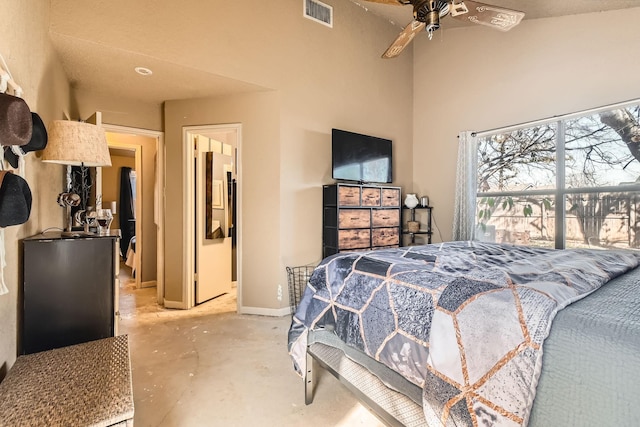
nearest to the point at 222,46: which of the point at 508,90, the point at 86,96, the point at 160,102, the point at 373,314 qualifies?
the point at 160,102

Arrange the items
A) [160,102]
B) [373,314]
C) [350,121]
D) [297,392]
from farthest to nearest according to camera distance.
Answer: [350,121], [160,102], [297,392], [373,314]

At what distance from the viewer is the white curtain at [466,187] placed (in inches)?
147

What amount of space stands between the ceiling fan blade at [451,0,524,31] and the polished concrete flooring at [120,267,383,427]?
2.68 m

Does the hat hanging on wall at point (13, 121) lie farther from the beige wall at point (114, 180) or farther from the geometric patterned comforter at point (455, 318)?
the beige wall at point (114, 180)

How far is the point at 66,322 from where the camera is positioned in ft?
5.42

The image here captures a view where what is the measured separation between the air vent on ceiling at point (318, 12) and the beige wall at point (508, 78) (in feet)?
5.15

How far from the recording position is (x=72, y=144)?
5.90ft

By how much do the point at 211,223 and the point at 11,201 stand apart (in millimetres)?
2510

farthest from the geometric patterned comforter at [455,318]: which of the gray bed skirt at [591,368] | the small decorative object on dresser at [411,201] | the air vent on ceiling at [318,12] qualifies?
the air vent on ceiling at [318,12]

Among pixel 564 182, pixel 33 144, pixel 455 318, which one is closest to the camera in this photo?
pixel 455 318

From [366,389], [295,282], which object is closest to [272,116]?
[295,282]

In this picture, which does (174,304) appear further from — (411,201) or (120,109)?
(411,201)

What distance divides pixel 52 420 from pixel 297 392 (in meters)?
1.22

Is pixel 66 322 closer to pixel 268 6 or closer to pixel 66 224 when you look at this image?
pixel 66 224
